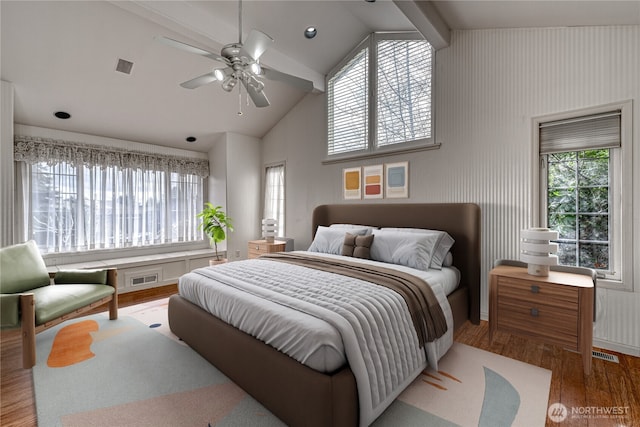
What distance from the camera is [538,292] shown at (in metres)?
2.29

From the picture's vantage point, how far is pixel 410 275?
235 cm

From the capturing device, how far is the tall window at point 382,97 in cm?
348

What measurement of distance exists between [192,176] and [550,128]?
202 inches

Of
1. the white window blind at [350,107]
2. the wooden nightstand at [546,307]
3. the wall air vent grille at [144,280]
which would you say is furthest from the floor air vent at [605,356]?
the wall air vent grille at [144,280]

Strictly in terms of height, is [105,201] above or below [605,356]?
above

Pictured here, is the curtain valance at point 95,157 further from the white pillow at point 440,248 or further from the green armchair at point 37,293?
the white pillow at point 440,248

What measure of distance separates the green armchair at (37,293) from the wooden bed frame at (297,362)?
0.84 meters

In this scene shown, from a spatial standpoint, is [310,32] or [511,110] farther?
[310,32]

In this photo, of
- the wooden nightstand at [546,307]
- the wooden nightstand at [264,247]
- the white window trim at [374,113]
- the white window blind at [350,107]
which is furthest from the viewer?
the wooden nightstand at [264,247]

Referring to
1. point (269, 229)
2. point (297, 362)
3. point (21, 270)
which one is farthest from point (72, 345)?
point (269, 229)

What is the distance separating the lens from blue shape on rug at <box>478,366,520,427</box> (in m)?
1.65

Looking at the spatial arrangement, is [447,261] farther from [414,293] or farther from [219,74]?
[219,74]

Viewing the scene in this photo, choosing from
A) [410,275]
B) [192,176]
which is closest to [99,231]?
[192,176]

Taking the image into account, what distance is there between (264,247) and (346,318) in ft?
10.4
